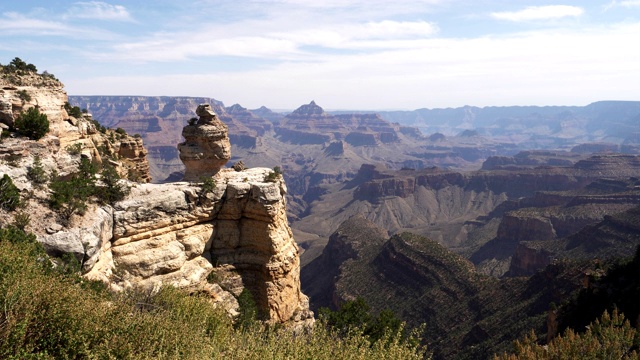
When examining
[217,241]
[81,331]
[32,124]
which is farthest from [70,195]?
[81,331]

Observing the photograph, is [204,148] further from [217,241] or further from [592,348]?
[592,348]

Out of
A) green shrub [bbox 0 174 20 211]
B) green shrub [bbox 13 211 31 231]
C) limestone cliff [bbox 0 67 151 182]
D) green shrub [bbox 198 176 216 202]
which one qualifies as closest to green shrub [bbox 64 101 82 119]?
limestone cliff [bbox 0 67 151 182]

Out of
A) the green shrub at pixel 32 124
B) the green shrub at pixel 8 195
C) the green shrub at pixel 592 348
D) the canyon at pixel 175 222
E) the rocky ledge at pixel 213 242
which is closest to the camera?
the green shrub at pixel 8 195

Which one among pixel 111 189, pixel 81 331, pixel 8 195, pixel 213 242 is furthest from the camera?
pixel 213 242

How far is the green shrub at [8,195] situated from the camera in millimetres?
23172

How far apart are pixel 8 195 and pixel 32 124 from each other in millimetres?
8632

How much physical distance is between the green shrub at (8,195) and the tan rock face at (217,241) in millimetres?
5774

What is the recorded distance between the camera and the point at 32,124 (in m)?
29.5

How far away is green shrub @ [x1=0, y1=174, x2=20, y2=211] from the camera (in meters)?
23.2

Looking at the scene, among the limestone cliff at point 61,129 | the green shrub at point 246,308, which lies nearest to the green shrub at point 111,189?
the limestone cliff at point 61,129

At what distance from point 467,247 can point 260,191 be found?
461 feet

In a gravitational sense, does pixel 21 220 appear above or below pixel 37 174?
below

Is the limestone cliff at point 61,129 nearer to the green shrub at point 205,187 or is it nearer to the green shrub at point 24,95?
the green shrub at point 24,95

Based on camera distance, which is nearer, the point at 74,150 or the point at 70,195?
the point at 70,195
